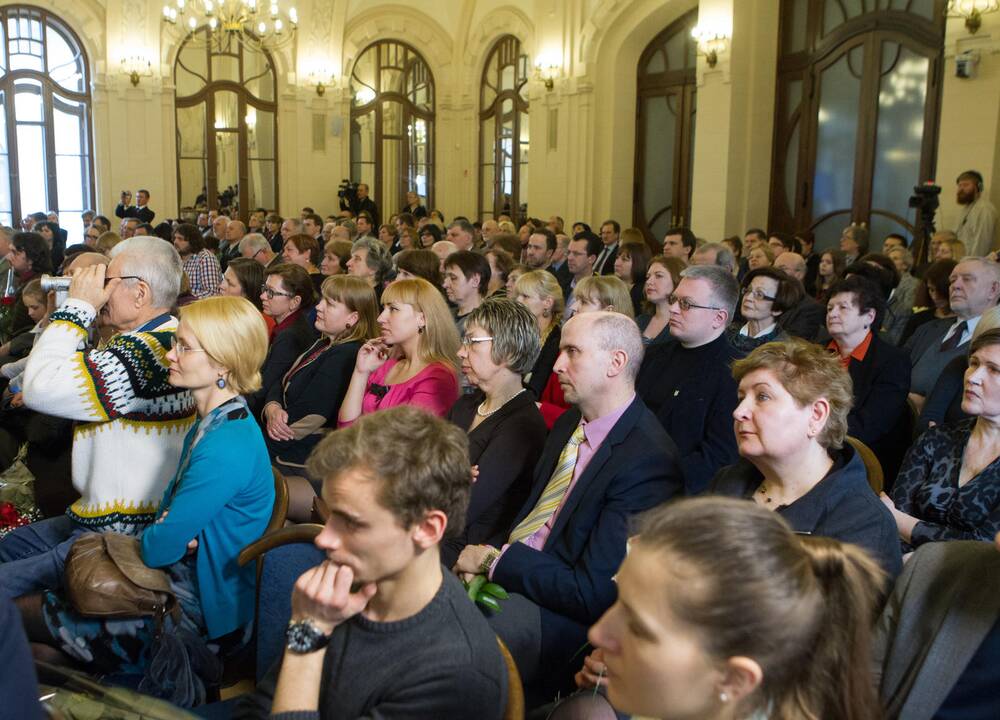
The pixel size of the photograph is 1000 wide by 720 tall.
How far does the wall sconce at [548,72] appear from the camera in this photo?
13.6 metres

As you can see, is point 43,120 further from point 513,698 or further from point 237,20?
point 513,698

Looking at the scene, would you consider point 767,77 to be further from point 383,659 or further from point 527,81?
point 383,659

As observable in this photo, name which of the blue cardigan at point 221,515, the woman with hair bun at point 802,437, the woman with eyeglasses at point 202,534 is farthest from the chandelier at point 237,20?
the woman with hair bun at point 802,437

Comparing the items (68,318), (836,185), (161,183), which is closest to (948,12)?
(836,185)

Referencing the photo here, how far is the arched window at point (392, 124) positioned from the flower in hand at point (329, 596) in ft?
52.8

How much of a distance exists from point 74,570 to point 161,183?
14.3 meters

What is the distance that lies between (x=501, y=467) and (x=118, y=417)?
119cm

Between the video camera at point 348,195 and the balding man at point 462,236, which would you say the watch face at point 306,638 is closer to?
the balding man at point 462,236

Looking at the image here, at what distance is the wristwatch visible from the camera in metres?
1.63

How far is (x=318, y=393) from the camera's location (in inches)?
168

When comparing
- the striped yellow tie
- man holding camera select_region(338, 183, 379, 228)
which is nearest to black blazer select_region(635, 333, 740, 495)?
the striped yellow tie

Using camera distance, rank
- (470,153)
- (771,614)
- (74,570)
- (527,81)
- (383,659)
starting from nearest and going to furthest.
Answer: (771,614)
(383,659)
(74,570)
(527,81)
(470,153)

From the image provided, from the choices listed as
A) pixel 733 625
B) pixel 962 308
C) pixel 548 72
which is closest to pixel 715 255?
pixel 962 308

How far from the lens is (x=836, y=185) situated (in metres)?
10.4
